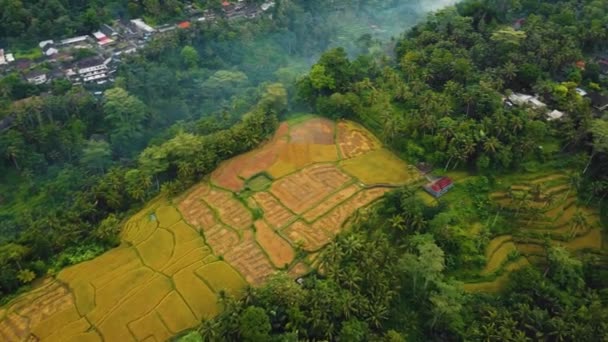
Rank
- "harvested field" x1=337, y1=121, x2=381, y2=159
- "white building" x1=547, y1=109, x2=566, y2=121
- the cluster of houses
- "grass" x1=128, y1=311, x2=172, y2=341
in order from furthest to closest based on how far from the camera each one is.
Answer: the cluster of houses → "white building" x1=547, y1=109, x2=566, y2=121 → "harvested field" x1=337, y1=121, x2=381, y2=159 → "grass" x1=128, y1=311, x2=172, y2=341

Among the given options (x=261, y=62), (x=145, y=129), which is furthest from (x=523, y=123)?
(x=145, y=129)

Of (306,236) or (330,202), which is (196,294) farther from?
(330,202)

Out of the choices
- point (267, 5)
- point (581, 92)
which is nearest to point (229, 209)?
point (581, 92)

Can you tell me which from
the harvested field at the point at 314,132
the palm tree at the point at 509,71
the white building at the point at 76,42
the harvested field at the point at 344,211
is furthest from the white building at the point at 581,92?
the white building at the point at 76,42

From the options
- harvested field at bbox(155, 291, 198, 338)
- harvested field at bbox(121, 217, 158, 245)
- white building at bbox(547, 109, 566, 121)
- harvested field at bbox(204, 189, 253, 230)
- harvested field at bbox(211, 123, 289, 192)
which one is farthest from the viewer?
white building at bbox(547, 109, 566, 121)

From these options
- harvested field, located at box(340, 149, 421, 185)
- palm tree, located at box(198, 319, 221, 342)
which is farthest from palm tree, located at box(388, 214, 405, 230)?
palm tree, located at box(198, 319, 221, 342)

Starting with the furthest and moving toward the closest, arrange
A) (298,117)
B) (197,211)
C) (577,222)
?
1. (298,117)
2. (197,211)
3. (577,222)

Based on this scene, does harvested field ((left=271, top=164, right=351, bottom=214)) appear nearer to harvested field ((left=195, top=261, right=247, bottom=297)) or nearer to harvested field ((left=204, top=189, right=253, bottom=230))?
harvested field ((left=204, top=189, right=253, bottom=230))
